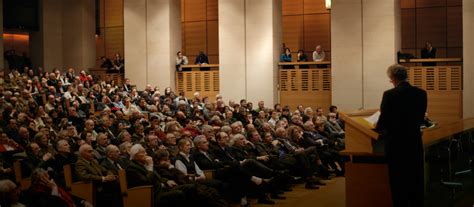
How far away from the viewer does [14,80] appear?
1557 centimetres

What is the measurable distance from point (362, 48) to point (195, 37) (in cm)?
786

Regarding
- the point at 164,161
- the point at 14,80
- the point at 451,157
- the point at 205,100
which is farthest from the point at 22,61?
the point at 451,157

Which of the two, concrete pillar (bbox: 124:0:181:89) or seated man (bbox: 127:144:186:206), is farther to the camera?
concrete pillar (bbox: 124:0:181:89)

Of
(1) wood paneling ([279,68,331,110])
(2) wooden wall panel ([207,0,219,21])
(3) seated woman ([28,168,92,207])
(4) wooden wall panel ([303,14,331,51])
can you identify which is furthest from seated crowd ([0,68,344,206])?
(2) wooden wall panel ([207,0,219,21])

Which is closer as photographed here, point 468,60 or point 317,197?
point 317,197

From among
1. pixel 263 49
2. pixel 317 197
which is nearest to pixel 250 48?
pixel 263 49

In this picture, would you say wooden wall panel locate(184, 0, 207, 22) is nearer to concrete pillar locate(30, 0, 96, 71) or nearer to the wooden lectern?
concrete pillar locate(30, 0, 96, 71)

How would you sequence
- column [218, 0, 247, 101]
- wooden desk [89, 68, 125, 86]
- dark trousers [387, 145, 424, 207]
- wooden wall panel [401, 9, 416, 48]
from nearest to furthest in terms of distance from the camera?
dark trousers [387, 145, 424, 207] < column [218, 0, 247, 101] < wooden wall panel [401, 9, 416, 48] < wooden desk [89, 68, 125, 86]

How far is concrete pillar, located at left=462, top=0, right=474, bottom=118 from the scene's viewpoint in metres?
15.4

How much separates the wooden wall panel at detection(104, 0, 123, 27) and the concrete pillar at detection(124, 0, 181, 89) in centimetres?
402

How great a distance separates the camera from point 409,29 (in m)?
19.7

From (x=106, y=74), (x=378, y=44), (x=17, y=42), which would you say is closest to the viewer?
(x=378, y=44)

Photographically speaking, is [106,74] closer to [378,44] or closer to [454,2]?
[378,44]

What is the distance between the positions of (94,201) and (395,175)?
3.43 meters
